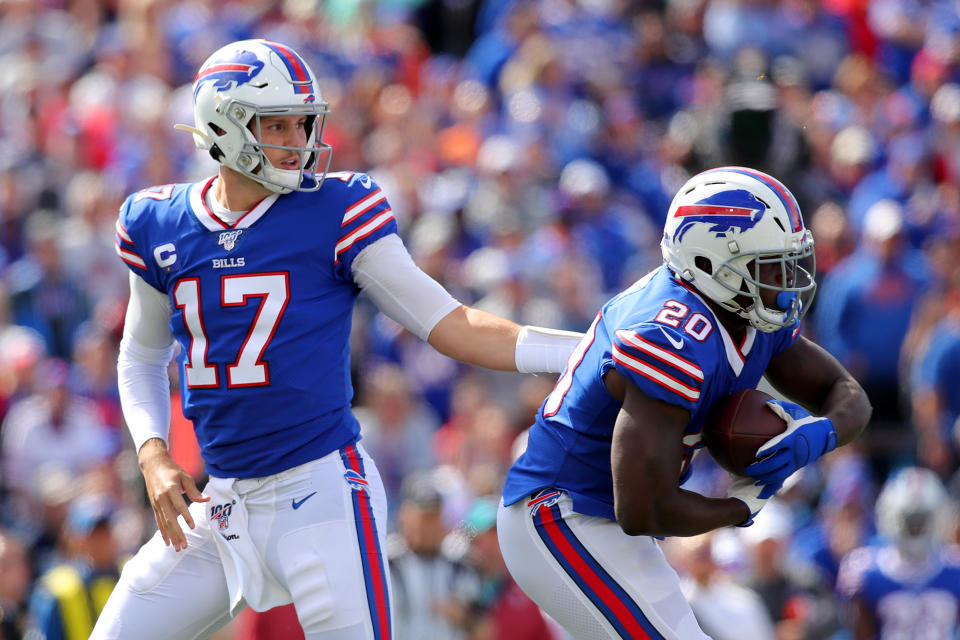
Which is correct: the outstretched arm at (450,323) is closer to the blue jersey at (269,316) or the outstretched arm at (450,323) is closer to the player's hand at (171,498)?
the blue jersey at (269,316)

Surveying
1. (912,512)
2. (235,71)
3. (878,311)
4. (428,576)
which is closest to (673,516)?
(235,71)

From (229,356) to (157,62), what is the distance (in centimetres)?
772

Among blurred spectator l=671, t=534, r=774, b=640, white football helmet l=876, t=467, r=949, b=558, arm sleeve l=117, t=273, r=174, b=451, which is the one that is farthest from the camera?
white football helmet l=876, t=467, r=949, b=558

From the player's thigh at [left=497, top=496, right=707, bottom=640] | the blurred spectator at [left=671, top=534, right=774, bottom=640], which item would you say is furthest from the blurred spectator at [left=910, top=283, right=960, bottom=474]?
the player's thigh at [left=497, top=496, right=707, bottom=640]

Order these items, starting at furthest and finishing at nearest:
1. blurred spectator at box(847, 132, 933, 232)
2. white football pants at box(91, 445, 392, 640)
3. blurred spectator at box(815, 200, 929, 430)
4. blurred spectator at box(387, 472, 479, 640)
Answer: blurred spectator at box(847, 132, 933, 232) → blurred spectator at box(815, 200, 929, 430) → blurred spectator at box(387, 472, 479, 640) → white football pants at box(91, 445, 392, 640)

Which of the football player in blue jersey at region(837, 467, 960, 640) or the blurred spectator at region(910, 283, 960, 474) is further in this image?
the blurred spectator at region(910, 283, 960, 474)

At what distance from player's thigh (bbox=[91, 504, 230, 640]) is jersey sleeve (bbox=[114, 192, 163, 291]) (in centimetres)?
73

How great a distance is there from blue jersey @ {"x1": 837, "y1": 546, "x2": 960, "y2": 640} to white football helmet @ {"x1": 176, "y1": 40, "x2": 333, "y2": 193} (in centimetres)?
482

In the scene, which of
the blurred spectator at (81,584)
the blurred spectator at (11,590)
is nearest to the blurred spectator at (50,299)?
the blurred spectator at (81,584)

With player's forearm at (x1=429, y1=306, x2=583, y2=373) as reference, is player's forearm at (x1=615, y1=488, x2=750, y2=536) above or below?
below

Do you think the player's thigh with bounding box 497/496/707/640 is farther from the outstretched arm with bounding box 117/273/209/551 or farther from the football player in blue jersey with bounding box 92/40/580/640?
the outstretched arm with bounding box 117/273/209/551

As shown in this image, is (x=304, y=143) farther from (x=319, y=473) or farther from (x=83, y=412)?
(x=83, y=412)

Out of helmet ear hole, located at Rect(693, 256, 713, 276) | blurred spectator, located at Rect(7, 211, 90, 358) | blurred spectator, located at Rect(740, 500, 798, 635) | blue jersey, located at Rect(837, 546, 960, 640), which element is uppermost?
helmet ear hole, located at Rect(693, 256, 713, 276)

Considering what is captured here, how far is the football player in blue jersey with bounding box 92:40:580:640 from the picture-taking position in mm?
4145
